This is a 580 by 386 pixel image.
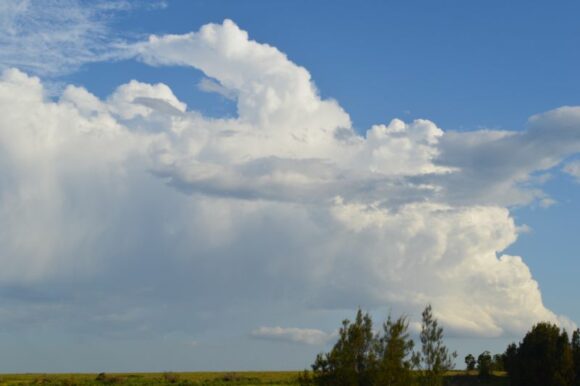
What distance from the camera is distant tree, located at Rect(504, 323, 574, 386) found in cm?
10594

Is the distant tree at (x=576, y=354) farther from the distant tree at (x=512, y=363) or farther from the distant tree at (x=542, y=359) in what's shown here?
the distant tree at (x=512, y=363)

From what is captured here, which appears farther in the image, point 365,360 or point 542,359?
point 542,359

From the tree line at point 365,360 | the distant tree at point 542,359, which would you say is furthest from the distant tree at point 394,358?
the distant tree at point 542,359

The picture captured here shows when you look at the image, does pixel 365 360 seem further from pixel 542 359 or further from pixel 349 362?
pixel 542 359

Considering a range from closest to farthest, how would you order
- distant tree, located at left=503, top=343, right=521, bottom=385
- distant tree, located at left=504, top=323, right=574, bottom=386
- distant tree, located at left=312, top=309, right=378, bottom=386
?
distant tree, located at left=312, top=309, right=378, bottom=386 → distant tree, located at left=504, top=323, right=574, bottom=386 → distant tree, located at left=503, top=343, right=521, bottom=385

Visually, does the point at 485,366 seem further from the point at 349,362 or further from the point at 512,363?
the point at 349,362

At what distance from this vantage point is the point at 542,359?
109875 mm

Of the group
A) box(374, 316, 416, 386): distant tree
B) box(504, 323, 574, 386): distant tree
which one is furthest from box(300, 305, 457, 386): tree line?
box(504, 323, 574, 386): distant tree

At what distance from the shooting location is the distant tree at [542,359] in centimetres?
10594

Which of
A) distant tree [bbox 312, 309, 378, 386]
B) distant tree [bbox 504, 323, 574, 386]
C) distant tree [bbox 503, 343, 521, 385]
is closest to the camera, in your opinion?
distant tree [bbox 312, 309, 378, 386]

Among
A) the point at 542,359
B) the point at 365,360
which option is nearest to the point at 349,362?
the point at 365,360

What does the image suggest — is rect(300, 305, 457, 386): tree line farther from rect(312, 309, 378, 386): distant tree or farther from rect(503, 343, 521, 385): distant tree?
rect(503, 343, 521, 385): distant tree

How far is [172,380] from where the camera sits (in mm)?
165250

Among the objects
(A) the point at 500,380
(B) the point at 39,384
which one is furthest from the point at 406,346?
(B) the point at 39,384
